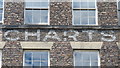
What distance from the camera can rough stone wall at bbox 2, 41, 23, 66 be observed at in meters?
16.5

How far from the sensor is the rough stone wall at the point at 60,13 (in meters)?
17.1

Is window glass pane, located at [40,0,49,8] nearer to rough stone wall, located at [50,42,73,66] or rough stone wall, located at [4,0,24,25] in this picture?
rough stone wall, located at [4,0,24,25]

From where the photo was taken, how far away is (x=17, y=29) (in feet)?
55.6

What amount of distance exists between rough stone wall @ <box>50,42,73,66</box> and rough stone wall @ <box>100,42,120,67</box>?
1416 mm

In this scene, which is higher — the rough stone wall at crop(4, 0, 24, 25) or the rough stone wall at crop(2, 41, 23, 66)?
the rough stone wall at crop(4, 0, 24, 25)

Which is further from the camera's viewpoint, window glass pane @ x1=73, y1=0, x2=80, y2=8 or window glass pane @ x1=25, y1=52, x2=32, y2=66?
window glass pane @ x1=73, y1=0, x2=80, y2=8

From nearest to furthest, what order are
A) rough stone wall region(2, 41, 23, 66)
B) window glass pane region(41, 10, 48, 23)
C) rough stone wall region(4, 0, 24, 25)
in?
rough stone wall region(2, 41, 23, 66)
rough stone wall region(4, 0, 24, 25)
window glass pane region(41, 10, 48, 23)

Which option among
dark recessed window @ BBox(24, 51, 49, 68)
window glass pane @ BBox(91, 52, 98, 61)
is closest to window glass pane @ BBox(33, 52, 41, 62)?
dark recessed window @ BBox(24, 51, 49, 68)

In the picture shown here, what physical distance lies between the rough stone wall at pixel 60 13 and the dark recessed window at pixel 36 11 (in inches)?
12.3

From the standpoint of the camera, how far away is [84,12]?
1744 cm

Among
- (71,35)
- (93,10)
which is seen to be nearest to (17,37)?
(71,35)

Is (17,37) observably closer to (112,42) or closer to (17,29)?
(17,29)

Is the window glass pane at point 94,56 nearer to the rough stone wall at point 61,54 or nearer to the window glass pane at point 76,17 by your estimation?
the rough stone wall at point 61,54

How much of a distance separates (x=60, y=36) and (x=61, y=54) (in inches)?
32.7
